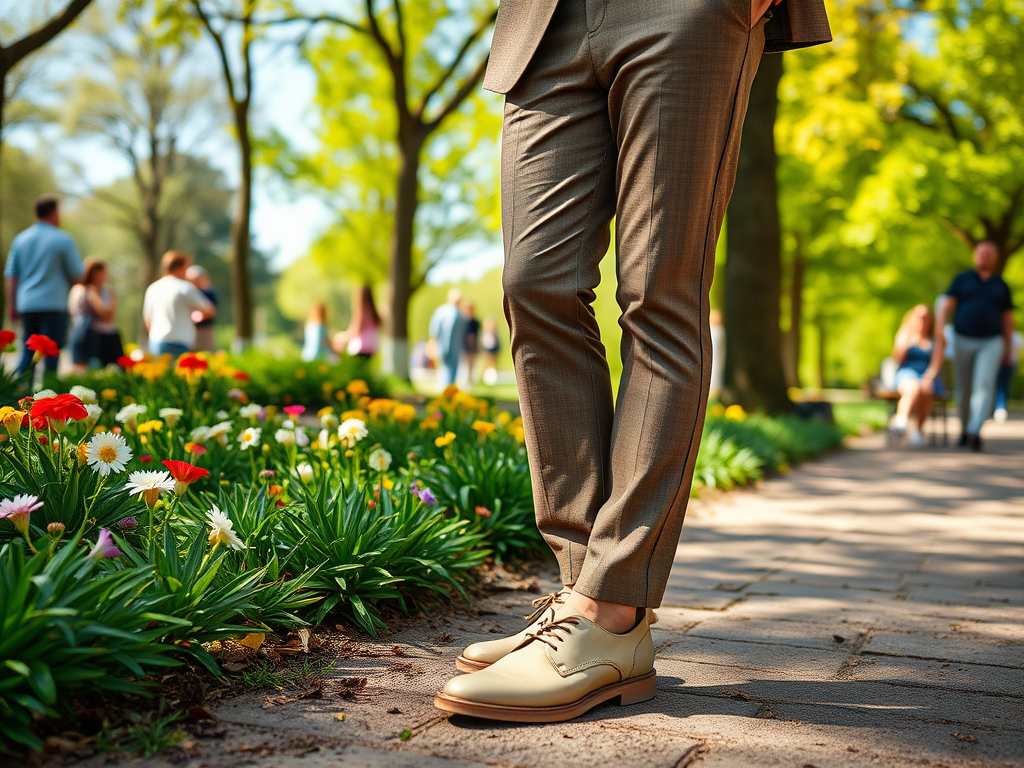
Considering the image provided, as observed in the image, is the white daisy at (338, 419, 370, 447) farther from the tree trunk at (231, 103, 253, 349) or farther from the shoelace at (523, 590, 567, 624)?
the tree trunk at (231, 103, 253, 349)

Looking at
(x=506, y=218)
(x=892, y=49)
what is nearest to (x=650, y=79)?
(x=506, y=218)

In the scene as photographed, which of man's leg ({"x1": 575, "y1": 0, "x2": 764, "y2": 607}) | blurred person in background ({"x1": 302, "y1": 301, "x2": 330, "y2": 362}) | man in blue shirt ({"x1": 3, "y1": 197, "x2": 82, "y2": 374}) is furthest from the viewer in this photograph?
blurred person in background ({"x1": 302, "y1": 301, "x2": 330, "y2": 362})

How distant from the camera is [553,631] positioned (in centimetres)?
185

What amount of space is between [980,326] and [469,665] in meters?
8.43

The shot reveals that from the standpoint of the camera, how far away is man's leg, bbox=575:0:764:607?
178 centimetres

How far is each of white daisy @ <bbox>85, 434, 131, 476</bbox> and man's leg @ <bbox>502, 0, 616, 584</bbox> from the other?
101 cm

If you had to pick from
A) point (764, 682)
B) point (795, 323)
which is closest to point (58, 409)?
point (764, 682)

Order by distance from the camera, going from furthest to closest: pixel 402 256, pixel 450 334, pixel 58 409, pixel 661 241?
pixel 450 334 → pixel 402 256 → pixel 58 409 → pixel 661 241

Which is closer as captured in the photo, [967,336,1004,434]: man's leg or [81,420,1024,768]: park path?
[81,420,1024,768]: park path

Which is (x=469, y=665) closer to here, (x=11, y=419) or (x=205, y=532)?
(x=205, y=532)

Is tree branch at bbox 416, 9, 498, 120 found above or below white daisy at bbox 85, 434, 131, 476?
above

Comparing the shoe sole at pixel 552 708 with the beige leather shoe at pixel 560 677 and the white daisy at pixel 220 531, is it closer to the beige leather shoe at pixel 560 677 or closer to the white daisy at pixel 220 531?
the beige leather shoe at pixel 560 677

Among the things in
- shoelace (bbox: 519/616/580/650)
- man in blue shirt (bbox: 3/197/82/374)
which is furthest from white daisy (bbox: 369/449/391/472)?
man in blue shirt (bbox: 3/197/82/374)

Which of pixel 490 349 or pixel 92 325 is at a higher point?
pixel 490 349
